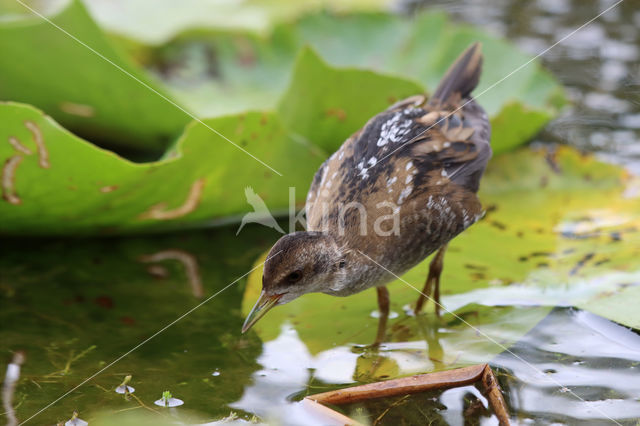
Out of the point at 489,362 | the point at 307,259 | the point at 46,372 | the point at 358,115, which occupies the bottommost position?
the point at 489,362

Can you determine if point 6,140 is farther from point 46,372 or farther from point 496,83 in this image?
point 496,83

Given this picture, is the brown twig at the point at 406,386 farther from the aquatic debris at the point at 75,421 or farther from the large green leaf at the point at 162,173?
the large green leaf at the point at 162,173

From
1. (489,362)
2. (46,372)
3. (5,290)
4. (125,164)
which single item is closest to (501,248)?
(489,362)

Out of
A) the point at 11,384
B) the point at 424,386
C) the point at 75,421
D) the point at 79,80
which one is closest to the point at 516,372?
the point at 424,386

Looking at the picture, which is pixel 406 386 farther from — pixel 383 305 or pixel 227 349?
pixel 227 349

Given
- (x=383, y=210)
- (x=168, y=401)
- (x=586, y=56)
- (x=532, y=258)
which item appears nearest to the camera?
(x=168, y=401)

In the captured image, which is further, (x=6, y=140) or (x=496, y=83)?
(x=496, y=83)
